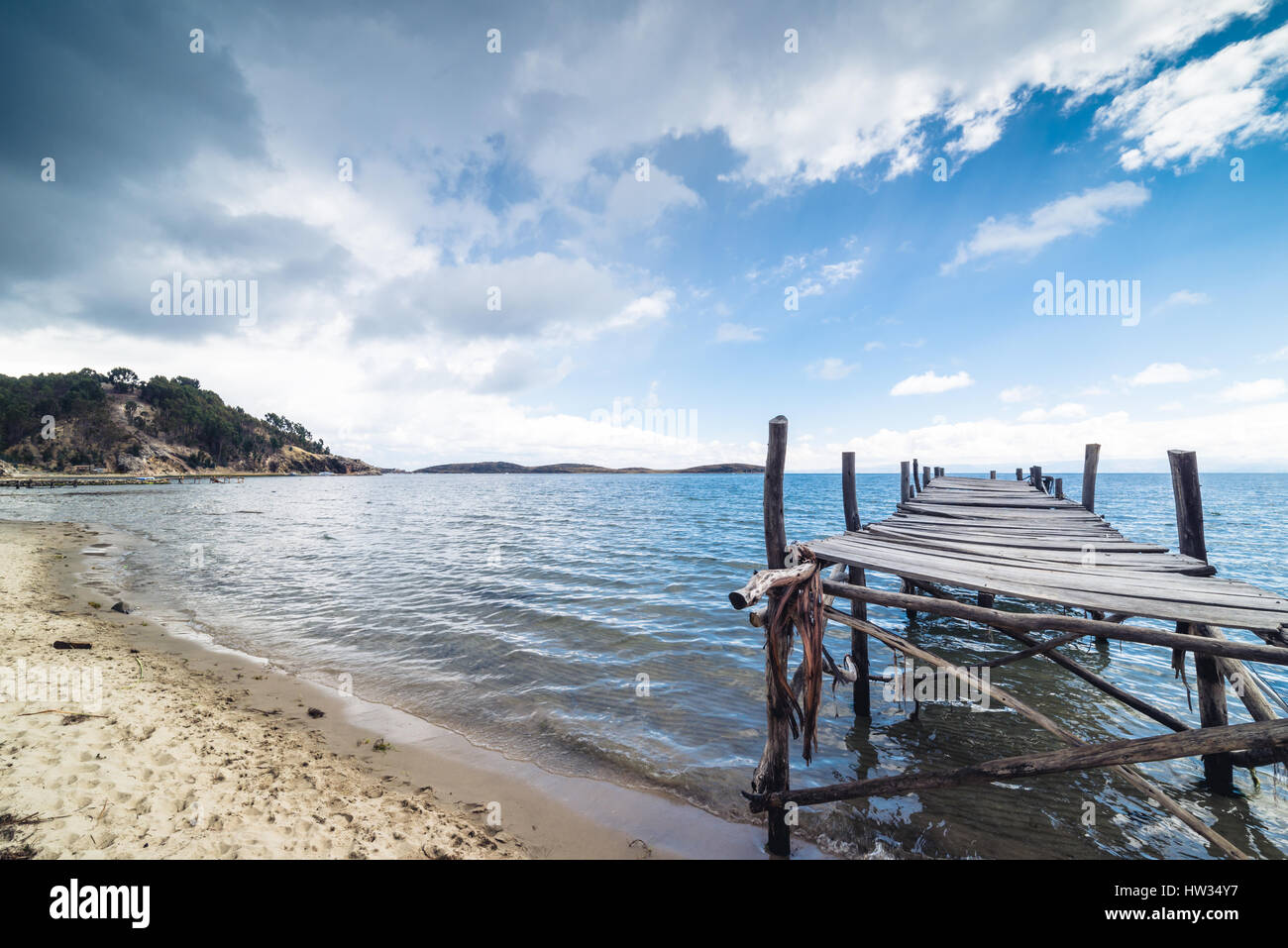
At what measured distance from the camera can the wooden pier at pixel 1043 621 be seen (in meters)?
3.57

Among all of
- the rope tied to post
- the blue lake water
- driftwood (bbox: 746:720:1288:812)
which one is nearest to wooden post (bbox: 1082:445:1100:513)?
the blue lake water

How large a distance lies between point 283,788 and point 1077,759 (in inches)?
301

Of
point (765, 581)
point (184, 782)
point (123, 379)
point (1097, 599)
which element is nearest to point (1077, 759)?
point (1097, 599)

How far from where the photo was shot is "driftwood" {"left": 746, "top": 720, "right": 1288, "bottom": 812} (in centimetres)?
318

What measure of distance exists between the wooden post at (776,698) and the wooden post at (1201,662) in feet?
12.7

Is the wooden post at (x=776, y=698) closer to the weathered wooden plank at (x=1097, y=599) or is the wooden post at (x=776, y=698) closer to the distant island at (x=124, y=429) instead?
the weathered wooden plank at (x=1097, y=599)

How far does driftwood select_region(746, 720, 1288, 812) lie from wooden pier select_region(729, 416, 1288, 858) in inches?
0.5

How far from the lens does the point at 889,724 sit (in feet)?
24.6

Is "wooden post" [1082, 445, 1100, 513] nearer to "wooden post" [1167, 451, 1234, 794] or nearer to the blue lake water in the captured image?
the blue lake water

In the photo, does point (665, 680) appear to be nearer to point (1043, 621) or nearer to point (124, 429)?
point (1043, 621)

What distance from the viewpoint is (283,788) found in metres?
5.16
